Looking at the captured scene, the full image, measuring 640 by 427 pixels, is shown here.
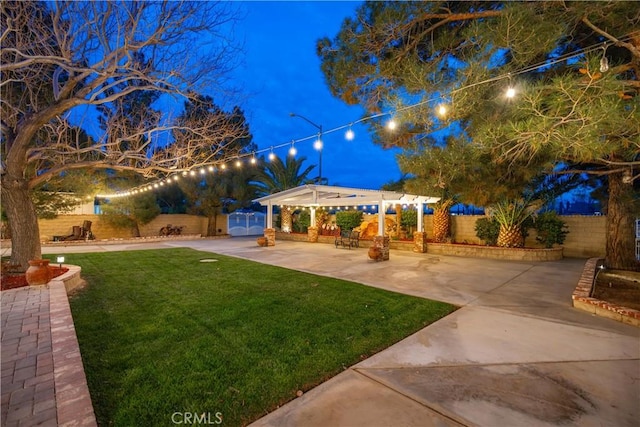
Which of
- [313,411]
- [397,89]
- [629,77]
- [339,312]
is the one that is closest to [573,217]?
[629,77]

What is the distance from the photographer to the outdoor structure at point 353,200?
36.9 ft

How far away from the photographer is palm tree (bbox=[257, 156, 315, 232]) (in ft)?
63.8

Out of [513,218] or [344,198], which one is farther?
[344,198]

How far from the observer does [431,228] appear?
47.8 ft

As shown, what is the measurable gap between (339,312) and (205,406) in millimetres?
2656

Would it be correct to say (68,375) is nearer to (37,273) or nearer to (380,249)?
(37,273)

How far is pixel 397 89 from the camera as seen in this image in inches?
243

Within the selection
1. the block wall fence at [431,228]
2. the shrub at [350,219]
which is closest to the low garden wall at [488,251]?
the block wall fence at [431,228]

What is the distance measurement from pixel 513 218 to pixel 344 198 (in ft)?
21.4

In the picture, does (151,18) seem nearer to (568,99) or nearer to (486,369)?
(568,99)

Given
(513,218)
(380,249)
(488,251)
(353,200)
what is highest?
(353,200)

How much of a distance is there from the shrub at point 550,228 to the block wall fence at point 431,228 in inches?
19.8

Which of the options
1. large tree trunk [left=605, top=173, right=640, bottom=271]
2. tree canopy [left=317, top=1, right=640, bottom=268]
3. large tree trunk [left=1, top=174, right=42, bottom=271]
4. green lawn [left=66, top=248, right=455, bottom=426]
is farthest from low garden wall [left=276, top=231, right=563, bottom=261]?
large tree trunk [left=1, top=174, right=42, bottom=271]

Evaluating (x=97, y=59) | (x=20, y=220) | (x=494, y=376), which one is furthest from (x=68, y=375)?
(x=97, y=59)
